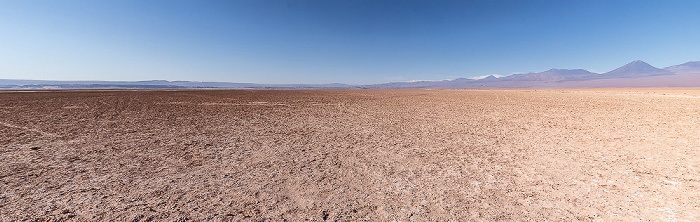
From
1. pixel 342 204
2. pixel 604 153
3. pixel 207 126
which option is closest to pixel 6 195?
pixel 342 204

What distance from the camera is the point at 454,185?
136 inches

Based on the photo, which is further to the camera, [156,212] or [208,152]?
[208,152]

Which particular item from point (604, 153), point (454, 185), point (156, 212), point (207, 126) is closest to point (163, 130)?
point (207, 126)

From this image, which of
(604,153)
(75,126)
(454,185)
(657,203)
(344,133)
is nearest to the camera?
(657,203)

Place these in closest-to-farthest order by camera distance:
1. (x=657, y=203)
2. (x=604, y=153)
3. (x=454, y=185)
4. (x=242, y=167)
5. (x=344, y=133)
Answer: (x=657, y=203), (x=454, y=185), (x=242, y=167), (x=604, y=153), (x=344, y=133)

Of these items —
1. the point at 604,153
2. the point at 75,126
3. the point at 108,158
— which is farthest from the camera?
the point at 75,126

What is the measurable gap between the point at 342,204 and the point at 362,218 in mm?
359

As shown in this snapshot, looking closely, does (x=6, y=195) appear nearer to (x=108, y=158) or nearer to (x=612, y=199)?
(x=108, y=158)

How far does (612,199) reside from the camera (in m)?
2.98

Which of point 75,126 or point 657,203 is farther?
point 75,126

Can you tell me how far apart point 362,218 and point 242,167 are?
230 cm

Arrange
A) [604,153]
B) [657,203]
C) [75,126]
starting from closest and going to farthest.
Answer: [657,203] → [604,153] → [75,126]

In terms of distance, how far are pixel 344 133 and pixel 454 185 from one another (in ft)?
13.1

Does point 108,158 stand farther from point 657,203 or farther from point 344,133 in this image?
point 657,203
